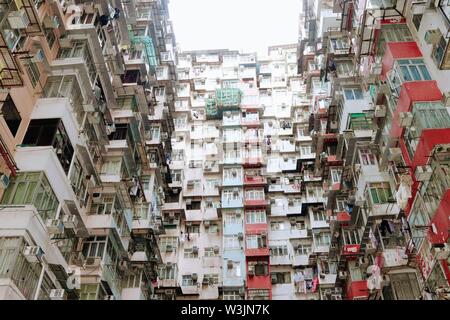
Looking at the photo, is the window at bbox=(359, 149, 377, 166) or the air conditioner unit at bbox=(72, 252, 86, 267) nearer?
the air conditioner unit at bbox=(72, 252, 86, 267)

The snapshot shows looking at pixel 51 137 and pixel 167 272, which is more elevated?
pixel 167 272

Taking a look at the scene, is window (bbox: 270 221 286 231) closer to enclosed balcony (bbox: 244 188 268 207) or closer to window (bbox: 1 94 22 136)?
enclosed balcony (bbox: 244 188 268 207)

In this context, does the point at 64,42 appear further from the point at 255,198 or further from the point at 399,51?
the point at 255,198

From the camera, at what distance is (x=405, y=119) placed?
2422 cm

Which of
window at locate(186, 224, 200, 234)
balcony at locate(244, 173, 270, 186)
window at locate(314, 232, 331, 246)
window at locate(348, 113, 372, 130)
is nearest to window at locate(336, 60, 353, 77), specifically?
window at locate(348, 113, 372, 130)

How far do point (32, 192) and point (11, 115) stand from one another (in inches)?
155

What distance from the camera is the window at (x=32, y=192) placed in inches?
800

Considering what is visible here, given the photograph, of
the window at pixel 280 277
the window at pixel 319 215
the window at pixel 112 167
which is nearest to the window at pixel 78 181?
the window at pixel 112 167

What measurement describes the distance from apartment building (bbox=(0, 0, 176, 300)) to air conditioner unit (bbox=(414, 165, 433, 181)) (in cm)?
1609

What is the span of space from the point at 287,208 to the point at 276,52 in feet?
81.9

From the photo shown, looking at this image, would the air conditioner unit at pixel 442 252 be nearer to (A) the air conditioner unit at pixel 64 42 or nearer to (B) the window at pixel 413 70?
(B) the window at pixel 413 70

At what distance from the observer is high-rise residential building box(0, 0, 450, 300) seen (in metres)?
21.9

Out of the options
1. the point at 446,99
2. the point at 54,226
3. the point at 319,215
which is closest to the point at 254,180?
the point at 319,215
